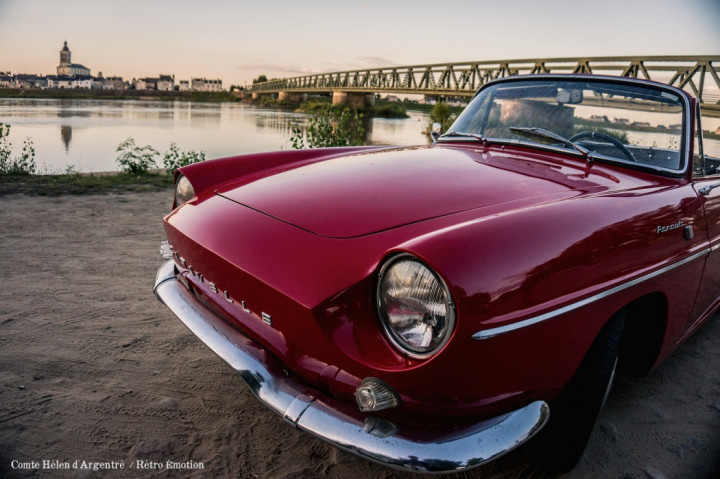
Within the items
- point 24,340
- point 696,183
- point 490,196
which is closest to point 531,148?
point 696,183

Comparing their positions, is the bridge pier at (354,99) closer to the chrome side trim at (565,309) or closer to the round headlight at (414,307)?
the chrome side trim at (565,309)

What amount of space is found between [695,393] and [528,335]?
1678 mm

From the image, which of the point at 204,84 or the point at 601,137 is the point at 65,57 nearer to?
the point at 204,84

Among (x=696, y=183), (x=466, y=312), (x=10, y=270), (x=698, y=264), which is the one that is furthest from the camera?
(x=10, y=270)

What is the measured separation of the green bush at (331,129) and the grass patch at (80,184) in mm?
2254

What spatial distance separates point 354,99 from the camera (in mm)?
38500

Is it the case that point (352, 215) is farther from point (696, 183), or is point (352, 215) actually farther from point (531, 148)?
point (696, 183)

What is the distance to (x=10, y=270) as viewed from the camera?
11.0 ft

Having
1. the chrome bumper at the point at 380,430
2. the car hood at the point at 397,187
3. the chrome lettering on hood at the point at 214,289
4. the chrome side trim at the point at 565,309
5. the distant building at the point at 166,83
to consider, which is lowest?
the chrome bumper at the point at 380,430

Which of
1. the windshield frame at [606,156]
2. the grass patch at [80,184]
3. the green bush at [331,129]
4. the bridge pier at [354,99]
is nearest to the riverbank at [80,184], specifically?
the grass patch at [80,184]

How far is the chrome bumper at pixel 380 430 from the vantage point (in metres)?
1.27

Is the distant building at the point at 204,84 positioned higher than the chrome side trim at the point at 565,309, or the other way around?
the distant building at the point at 204,84

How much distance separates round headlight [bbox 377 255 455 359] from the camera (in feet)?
4.27

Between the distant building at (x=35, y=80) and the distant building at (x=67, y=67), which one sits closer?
the distant building at (x=35, y=80)
